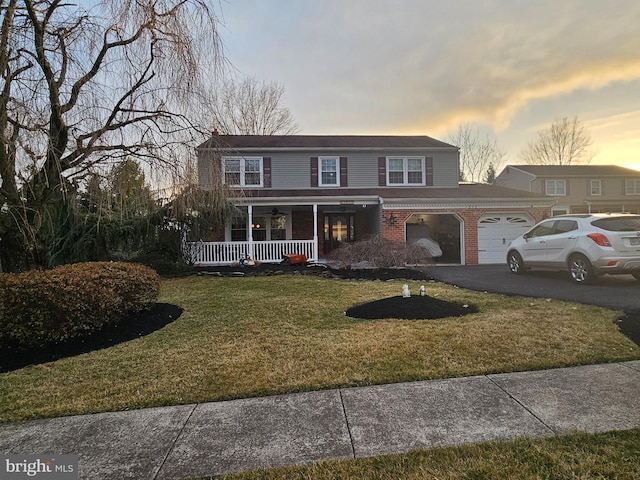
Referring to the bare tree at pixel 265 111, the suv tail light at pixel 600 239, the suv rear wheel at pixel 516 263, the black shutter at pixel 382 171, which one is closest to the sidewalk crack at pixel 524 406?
the suv tail light at pixel 600 239

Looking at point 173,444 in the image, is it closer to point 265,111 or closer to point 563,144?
point 265,111

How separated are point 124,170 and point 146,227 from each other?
4.86m

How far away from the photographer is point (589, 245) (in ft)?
24.9

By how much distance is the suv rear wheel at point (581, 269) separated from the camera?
25.1ft

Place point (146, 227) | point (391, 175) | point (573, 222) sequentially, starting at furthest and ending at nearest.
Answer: point (391, 175)
point (146, 227)
point (573, 222)

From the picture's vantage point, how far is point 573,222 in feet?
27.1

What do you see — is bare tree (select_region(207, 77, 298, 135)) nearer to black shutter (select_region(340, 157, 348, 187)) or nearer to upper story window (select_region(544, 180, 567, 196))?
black shutter (select_region(340, 157, 348, 187))

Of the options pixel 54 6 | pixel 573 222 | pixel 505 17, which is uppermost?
pixel 505 17

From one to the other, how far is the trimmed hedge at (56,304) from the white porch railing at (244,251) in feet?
24.4

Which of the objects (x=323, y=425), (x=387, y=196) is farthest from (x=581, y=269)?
(x=323, y=425)

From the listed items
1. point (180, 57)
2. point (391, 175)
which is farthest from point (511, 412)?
point (391, 175)

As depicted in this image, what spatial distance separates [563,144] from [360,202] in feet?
113

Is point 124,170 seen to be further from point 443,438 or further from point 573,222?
point 573,222

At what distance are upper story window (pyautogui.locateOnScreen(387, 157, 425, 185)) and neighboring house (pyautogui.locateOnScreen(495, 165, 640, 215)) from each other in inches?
652
